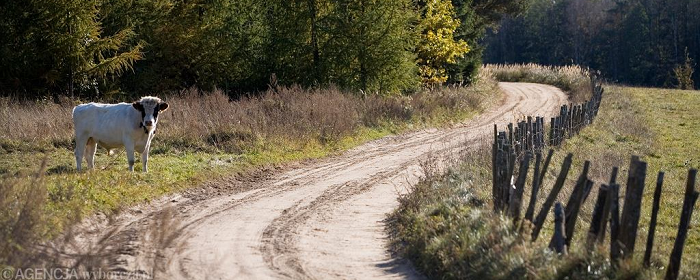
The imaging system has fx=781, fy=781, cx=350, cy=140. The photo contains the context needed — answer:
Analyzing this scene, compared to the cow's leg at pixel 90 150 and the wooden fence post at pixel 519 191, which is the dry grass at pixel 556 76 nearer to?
the cow's leg at pixel 90 150

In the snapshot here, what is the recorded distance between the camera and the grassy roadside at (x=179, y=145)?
1075 centimetres

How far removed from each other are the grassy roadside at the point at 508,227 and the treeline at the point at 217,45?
33.2 ft

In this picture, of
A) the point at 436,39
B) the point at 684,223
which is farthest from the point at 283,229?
the point at 436,39

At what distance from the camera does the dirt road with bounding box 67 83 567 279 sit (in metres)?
10.0

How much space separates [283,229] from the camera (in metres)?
12.5

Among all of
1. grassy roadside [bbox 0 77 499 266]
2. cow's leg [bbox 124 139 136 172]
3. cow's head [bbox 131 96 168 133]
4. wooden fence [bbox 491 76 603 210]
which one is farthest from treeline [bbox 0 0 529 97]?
cow's leg [bbox 124 139 136 172]

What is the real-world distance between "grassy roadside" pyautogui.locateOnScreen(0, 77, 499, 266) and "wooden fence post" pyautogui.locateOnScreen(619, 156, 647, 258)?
6.74 m

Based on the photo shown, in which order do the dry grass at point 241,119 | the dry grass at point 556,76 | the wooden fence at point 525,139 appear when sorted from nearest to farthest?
1. the wooden fence at point 525,139
2. the dry grass at point 241,119
3. the dry grass at point 556,76

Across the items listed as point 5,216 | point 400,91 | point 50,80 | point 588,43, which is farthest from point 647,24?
point 5,216

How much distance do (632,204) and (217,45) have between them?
28.9m

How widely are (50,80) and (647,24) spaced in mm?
76937

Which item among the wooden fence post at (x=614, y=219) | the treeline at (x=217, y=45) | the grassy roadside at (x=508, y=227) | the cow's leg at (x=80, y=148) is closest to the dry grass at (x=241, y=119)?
the cow's leg at (x=80, y=148)

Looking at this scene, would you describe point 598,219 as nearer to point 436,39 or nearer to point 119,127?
point 119,127

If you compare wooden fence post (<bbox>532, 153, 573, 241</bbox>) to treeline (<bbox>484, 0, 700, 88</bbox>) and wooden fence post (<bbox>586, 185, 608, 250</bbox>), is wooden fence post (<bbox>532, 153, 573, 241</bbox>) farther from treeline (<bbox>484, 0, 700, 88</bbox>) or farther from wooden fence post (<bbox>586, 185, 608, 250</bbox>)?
treeline (<bbox>484, 0, 700, 88</bbox>)
